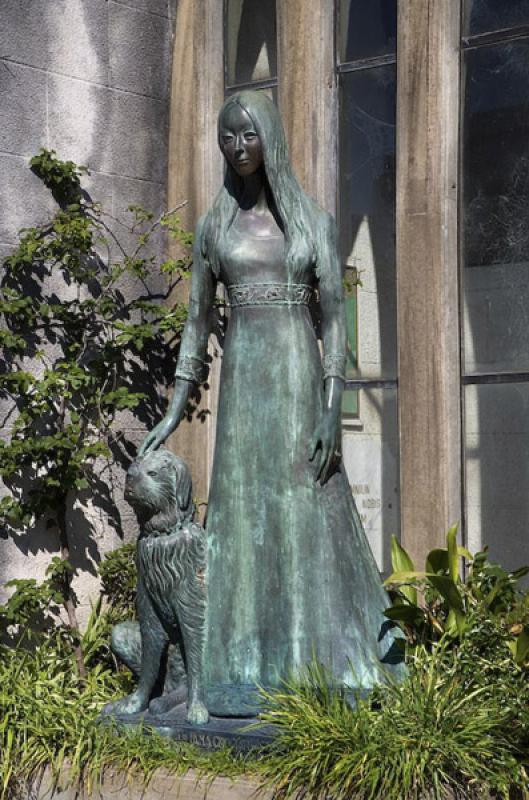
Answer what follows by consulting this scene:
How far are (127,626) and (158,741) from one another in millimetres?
648

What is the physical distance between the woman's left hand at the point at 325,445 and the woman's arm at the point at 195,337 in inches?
25.4

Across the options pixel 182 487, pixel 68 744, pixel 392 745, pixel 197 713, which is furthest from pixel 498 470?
pixel 68 744

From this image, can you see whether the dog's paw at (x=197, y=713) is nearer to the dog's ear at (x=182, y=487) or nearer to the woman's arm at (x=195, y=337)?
the dog's ear at (x=182, y=487)

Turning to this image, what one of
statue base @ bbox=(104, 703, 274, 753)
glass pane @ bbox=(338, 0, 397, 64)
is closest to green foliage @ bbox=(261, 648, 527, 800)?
statue base @ bbox=(104, 703, 274, 753)

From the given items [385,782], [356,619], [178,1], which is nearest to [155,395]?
[178,1]

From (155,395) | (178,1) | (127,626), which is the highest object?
(178,1)

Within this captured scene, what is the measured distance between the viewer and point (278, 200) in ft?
20.2

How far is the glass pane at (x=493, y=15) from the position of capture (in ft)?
24.4

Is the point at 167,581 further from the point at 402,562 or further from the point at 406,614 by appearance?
the point at 402,562

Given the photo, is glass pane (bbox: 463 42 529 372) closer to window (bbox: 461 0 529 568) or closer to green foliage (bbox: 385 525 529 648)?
window (bbox: 461 0 529 568)

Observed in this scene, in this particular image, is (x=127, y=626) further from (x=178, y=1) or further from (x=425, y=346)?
(x=178, y=1)

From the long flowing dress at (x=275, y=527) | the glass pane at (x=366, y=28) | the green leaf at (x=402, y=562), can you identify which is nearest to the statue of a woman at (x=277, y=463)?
the long flowing dress at (x=275, y=527)

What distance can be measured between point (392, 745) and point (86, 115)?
14.3ft

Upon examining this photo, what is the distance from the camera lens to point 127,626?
6465 millimetres
